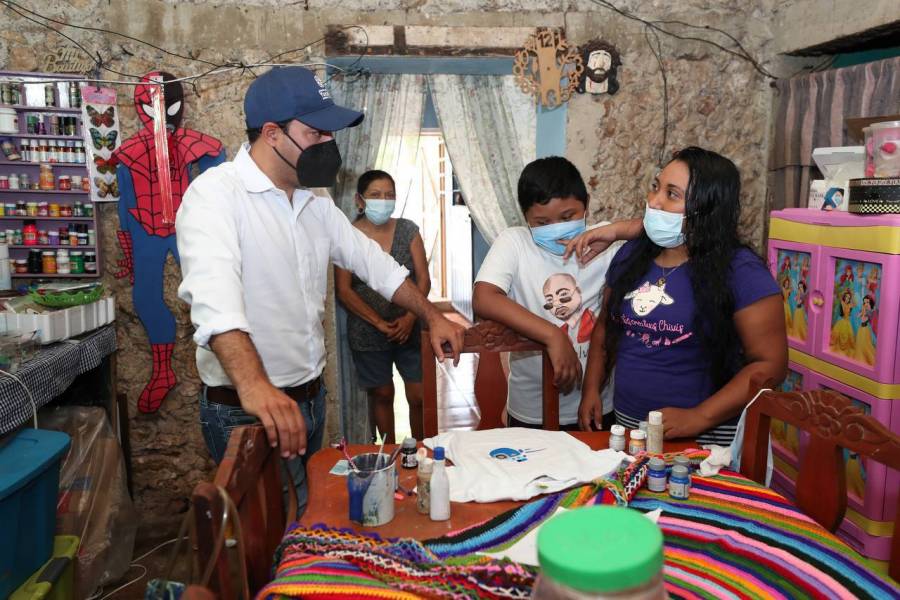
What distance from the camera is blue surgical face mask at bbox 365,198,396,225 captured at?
3.38m

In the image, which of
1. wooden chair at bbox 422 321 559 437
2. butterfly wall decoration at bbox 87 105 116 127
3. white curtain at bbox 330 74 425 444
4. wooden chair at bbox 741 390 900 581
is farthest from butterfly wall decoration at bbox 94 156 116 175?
wooden chair at bbox 741 390 900 581

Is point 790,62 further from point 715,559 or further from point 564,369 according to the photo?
point 715,559

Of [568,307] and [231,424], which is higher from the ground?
[568,307]

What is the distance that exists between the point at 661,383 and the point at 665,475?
0.52 metres

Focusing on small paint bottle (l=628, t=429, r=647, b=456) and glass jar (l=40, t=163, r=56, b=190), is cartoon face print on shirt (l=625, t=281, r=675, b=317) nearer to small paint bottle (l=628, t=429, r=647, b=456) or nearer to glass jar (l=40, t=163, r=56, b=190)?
small paint bottle (l=628, t=429, r=647, b=456)

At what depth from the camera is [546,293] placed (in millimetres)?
2188

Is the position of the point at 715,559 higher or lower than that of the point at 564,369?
lower

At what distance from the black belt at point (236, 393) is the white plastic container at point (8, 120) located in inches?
88.1

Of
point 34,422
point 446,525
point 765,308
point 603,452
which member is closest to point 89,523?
A: point 34,422

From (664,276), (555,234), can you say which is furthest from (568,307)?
(664,276)

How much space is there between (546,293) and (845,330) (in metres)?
1.34

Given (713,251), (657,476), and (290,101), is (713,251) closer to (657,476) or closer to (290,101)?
(657,476)

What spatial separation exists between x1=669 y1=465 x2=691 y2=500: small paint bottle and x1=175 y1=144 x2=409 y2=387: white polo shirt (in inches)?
40.3

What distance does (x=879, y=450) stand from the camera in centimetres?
125
